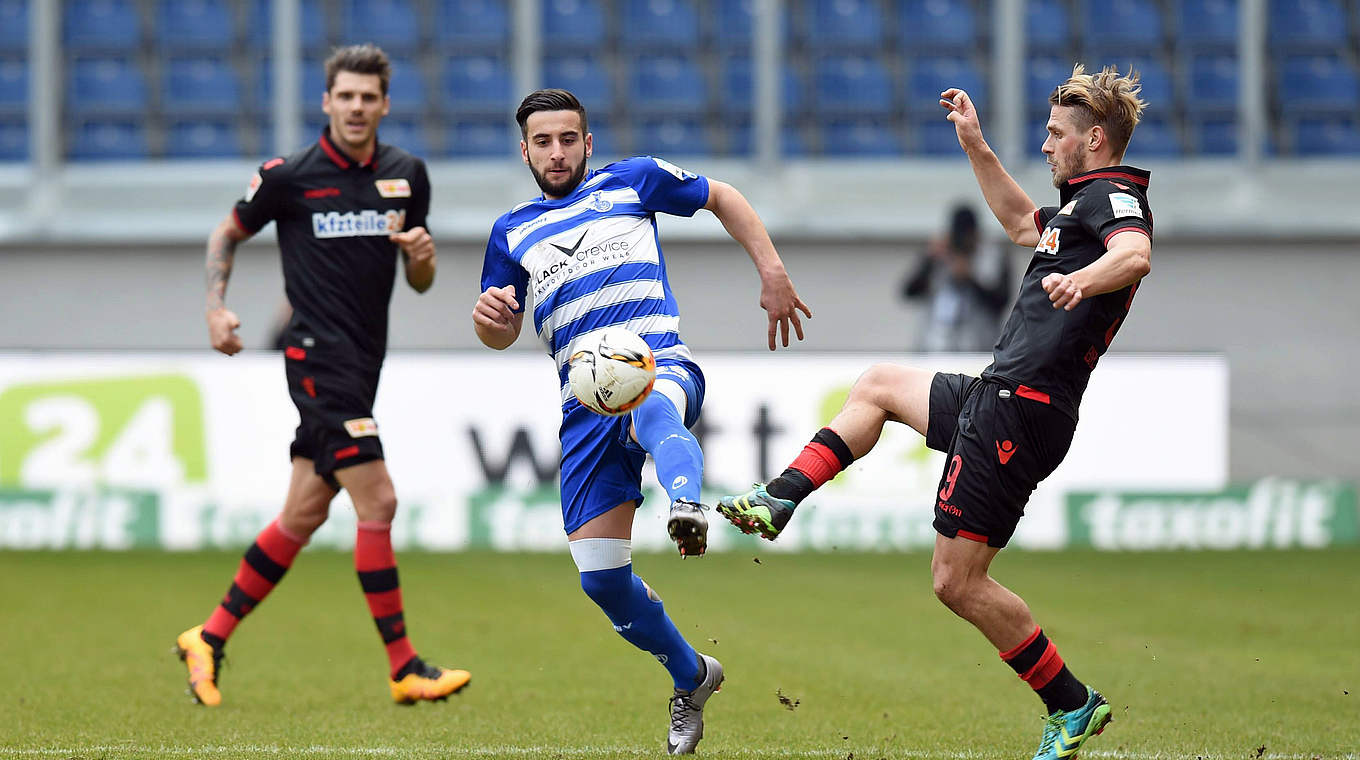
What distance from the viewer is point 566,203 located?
5219 mm

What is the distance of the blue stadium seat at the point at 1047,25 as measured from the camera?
55.4ft

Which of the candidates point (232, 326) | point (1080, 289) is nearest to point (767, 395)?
point (232, 326)

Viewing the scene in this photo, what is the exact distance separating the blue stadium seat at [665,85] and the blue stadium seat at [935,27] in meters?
2.15

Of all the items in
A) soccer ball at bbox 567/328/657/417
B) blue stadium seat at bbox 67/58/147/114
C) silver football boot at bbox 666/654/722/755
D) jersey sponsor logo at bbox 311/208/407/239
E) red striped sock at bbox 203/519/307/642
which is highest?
blue stadium seat at bbox 67/58/147/114

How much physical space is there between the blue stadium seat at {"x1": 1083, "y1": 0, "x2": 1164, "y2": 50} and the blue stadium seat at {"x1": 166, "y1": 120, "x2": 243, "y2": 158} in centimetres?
872

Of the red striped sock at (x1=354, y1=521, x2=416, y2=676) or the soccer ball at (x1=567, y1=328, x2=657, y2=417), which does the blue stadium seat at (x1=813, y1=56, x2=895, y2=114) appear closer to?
the red striped sock at (x1=354, y1=521, x2=416, y2=676)

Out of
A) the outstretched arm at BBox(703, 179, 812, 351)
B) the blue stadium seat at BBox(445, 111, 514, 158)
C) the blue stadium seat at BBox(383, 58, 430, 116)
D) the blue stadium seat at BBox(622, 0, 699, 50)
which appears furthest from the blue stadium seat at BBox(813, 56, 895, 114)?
the outstretched arm at BBox(703, 179, 812, 351)

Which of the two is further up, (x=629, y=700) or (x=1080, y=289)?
(x=1080, y=289)

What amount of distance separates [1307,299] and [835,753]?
12.4 m

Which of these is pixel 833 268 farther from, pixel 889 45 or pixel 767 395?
pixel 767 395

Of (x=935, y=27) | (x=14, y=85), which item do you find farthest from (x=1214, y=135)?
(x=14, y=85)

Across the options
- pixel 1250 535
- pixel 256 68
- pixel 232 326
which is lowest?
pixel 1250 535

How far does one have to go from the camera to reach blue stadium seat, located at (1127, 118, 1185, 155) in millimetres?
16656

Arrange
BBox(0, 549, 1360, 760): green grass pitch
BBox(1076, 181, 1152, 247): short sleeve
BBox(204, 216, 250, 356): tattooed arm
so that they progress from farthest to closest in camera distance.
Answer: BBox(204, 216, 250, 356): tattooed arm
BBox(0, 549, 1360, 760): green grass pitch
BBox(1076, 181, 1152, 247): short sleeve
